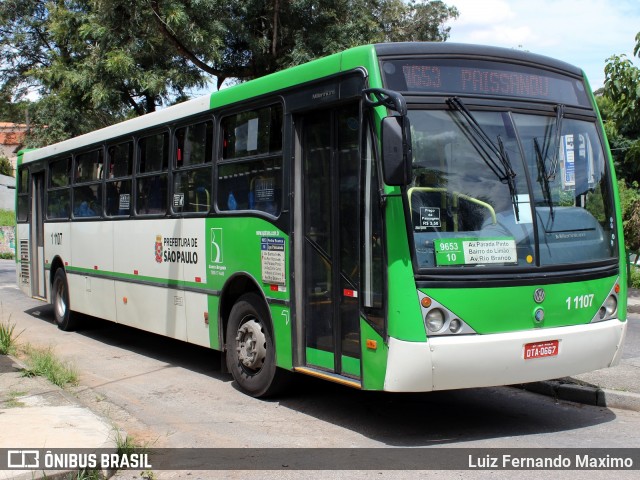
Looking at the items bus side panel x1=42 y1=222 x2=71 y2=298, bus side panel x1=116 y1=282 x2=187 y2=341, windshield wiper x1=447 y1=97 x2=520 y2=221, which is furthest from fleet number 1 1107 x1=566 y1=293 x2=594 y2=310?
bus side panel x1=42 y1=222 x2=71 y2=298

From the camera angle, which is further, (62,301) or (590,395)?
(62,301)

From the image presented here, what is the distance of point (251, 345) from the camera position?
773 cm

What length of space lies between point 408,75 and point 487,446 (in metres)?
3.05

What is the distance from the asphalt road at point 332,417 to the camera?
6.14m

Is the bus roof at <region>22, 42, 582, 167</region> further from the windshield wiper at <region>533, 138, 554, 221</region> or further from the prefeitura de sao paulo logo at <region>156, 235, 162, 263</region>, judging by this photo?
the prefeitura de sao paulo logo at <region>156, 235, 162, 263</region>

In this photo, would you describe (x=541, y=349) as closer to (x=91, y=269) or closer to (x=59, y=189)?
(x=91, y=269)

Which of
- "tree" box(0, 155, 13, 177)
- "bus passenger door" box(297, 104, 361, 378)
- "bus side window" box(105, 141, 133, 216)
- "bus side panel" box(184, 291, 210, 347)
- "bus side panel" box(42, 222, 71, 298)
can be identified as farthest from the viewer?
"tree" box(0, 155, 13, 177)

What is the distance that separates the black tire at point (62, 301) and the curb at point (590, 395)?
8.35 m

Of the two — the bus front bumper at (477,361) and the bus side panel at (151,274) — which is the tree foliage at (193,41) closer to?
the bus side panel at (151,274)

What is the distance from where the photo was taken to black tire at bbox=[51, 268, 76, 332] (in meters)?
12.8

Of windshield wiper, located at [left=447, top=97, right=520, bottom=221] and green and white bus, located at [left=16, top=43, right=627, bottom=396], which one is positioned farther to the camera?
windshield wiper, located at [left=447, top=97, right=520, bottom=221]

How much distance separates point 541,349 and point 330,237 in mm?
2034

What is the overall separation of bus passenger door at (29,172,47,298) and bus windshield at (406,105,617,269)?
10.0m

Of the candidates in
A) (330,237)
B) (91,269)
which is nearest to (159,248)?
(91,269)
